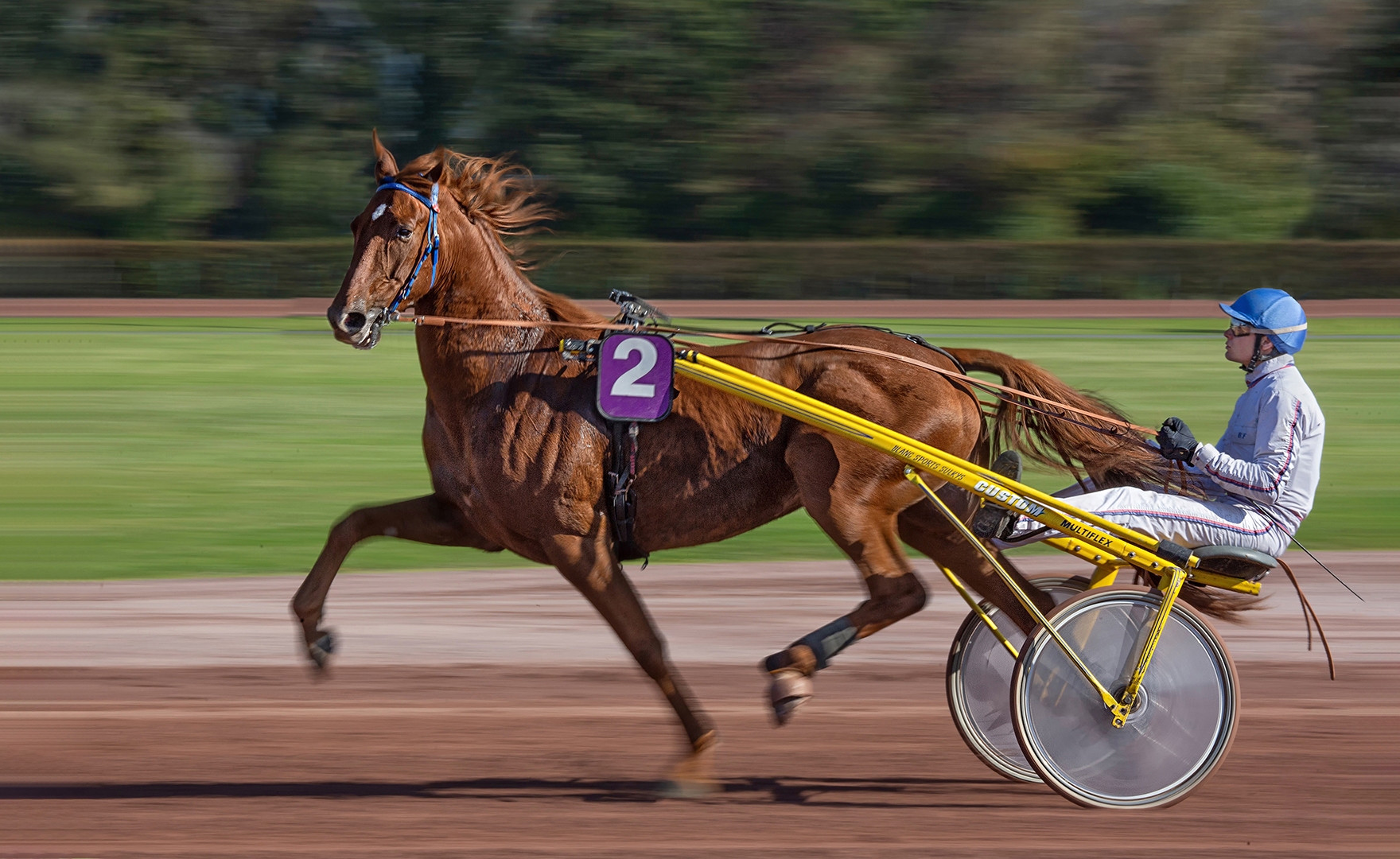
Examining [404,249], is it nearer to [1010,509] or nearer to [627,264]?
[1010,509]

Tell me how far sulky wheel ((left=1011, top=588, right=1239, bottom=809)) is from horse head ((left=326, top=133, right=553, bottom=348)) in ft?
6.08

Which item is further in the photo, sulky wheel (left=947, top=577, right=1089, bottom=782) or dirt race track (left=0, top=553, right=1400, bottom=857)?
sulky wheel (left=947, top=577, right=1089, bottom=782)

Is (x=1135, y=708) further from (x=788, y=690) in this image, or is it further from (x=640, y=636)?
(x=640, y=636)

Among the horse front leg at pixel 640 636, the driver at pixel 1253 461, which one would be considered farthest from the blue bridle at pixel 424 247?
the driver at pixel 1253 461

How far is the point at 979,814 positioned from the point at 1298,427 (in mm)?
1281

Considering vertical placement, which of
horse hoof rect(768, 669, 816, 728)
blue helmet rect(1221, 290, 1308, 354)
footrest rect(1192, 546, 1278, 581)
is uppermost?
blue helmet rect(1221, 290, 1308, 354)

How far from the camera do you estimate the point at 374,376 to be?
15.9 m

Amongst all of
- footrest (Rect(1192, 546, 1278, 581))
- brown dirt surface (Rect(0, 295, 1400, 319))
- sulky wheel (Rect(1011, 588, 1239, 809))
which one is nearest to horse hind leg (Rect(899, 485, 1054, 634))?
sulky wheel (Rect(1011, 588, 1239, 809))

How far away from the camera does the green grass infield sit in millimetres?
7824

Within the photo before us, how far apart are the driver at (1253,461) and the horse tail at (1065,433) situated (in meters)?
0.28

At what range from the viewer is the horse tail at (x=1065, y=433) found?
4352 mm

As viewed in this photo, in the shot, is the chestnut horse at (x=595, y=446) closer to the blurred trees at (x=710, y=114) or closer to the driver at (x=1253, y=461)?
the driver at (x=1253, y=461)

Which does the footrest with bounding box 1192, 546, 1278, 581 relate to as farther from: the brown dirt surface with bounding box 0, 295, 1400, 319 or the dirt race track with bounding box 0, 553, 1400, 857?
the brown dirt surface with bounding box 0, 295, 1400, 319

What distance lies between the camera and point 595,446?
13.5 feet
